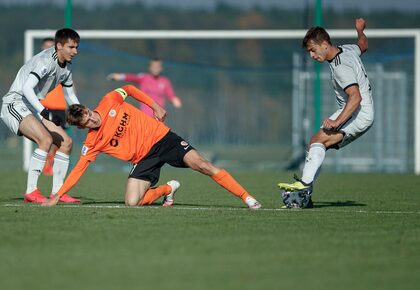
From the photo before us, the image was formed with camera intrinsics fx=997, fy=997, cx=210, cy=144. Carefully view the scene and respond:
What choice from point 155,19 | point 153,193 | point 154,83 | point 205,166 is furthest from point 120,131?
point 155,19

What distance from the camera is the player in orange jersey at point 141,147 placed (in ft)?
33.7

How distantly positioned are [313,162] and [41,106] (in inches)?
122

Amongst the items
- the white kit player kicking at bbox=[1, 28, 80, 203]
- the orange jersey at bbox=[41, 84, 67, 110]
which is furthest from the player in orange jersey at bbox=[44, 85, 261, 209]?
the orange jersey at bbox=[41, 84, 67, 110]

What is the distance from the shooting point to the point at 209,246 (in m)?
7.41

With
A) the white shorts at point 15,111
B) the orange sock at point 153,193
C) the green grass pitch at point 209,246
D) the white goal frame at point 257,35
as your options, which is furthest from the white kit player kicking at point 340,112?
the white goal frame at point 257,35

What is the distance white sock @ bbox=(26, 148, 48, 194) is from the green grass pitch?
27 cm

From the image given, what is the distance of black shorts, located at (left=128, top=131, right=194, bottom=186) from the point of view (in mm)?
10570

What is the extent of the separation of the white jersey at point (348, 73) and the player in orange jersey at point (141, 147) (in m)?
1.60

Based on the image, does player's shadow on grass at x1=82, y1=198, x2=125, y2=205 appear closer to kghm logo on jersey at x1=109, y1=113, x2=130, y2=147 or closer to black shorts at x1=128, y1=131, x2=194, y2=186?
black shorts at x1=128, y1=131, x2=194, y2=186

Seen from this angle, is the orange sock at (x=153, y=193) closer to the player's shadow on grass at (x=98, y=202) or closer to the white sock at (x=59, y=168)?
the player's shadow on grass at (x=98, y=202)

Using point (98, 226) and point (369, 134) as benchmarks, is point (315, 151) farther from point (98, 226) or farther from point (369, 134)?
point (369, 134)

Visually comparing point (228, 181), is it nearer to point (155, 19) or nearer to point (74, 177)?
point (74, 177)

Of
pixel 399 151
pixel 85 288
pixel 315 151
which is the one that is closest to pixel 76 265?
pixel 85 288

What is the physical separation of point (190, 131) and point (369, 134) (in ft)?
13.7
